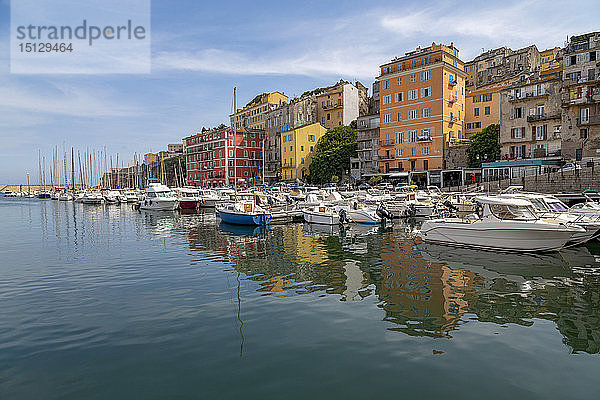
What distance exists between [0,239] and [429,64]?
58767mm

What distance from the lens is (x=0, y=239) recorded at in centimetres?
2659

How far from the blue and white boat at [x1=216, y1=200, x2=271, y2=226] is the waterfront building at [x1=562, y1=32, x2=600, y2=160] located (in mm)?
40283

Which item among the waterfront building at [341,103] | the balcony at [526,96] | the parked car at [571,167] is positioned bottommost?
the parked car at [571,167]

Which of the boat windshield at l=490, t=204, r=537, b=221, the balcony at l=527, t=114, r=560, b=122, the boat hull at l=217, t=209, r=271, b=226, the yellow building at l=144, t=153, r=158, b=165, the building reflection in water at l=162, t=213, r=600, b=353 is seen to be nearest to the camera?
the building reflection in water at l=162, t=213, r=600, b=353

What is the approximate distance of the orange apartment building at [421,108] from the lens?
61094 mm

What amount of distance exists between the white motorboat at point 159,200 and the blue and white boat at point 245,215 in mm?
18249

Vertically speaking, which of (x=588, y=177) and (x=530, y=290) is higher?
(x=588, y=177)

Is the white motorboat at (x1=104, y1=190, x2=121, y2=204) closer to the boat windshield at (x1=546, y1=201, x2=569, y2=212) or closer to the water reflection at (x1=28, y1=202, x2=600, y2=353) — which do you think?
the water reflection at (x1=28, y1=202, x2=600, y2=353)

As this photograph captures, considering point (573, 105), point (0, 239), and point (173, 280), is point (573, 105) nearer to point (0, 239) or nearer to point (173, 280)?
point (173, 280)

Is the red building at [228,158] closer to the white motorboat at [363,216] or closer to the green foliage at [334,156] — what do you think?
the green foliage at [334,156]

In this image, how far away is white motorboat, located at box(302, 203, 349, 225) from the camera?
31203mm

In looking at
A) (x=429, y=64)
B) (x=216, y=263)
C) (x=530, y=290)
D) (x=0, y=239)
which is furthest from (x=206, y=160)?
(x=530, y=290)

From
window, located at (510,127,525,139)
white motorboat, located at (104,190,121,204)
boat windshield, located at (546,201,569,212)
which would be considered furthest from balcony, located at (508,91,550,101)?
white motorboat, located at (104,190,121,204)

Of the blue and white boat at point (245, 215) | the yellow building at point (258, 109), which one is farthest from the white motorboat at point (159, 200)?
the yellow building at point (258, 109)
